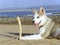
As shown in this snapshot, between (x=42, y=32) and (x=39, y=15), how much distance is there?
0.45 meters

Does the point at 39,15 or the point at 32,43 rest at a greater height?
the point at 39,15

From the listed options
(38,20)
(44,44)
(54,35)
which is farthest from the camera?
(54,35)

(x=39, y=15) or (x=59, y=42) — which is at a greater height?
(x=39, y=15)

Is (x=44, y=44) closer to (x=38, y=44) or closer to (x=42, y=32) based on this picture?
(x=38, y=44)

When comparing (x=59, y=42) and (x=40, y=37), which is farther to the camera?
(x=40, y=37)

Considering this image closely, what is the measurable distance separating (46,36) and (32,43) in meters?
0.71

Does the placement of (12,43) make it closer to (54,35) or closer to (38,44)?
(38,44)

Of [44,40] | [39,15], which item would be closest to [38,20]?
[39,15]

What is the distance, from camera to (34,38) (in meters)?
6.80

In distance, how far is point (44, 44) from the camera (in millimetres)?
6078

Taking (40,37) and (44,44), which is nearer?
(44,44)

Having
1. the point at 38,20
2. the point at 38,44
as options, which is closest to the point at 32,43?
the point at 38,44

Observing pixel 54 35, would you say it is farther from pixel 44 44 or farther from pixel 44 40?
pixel 44 44

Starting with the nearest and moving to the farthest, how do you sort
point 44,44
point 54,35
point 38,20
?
point 44,44, point 38,20, point 54,35
